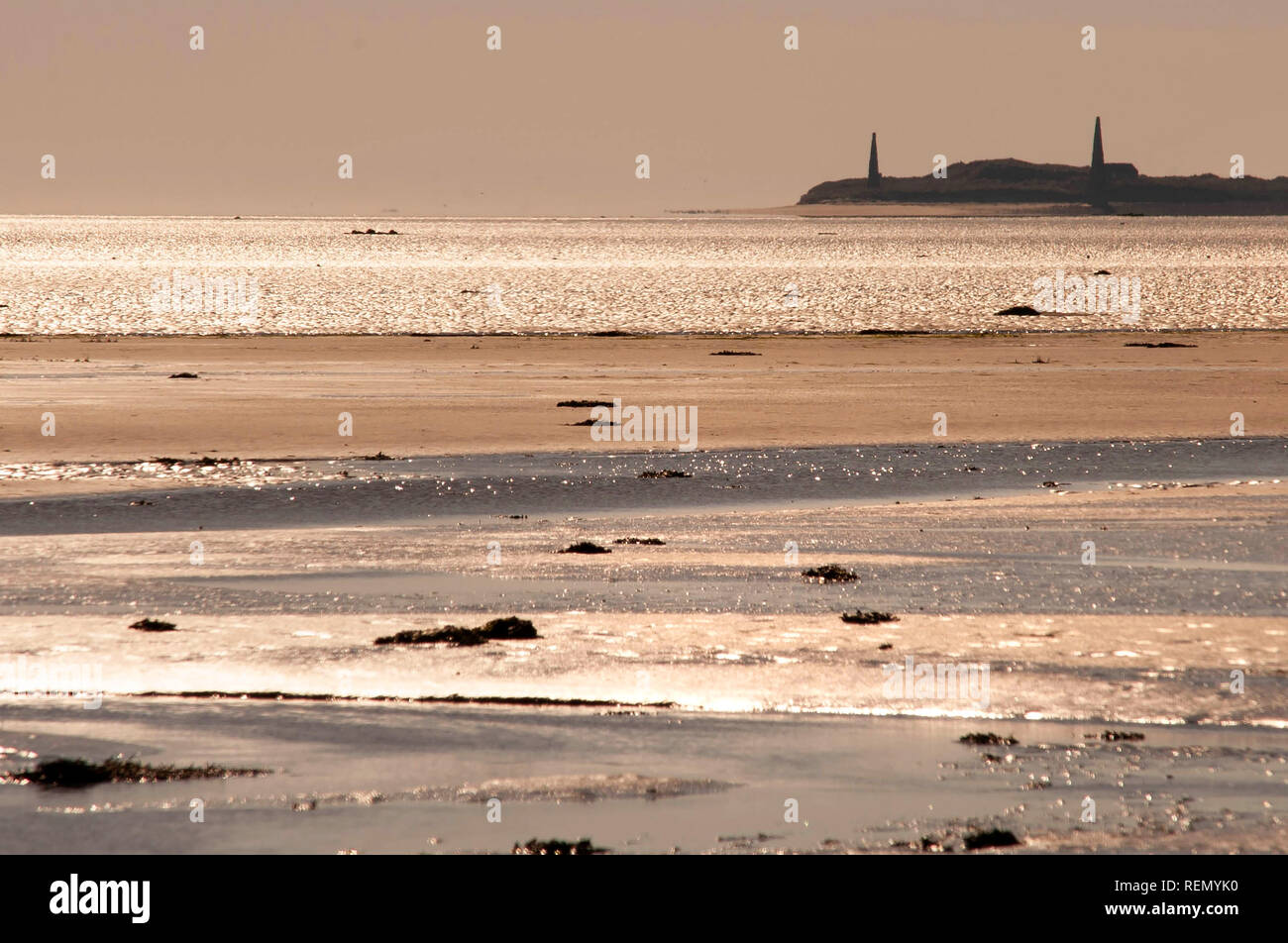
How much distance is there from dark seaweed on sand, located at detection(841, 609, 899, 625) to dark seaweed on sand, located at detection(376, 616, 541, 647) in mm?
3180

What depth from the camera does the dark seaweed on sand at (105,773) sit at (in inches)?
408

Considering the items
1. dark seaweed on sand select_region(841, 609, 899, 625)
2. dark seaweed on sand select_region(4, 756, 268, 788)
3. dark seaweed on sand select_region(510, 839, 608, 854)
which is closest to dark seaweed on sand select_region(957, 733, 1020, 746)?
dark seaweed on sand select_region(510, 839, 608, 854)

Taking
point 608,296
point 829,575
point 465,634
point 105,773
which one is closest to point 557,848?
point 105,773

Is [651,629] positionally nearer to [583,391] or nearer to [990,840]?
[990,840]

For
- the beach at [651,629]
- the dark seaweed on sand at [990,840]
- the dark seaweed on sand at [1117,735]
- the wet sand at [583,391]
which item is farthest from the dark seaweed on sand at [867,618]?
the wet sand at [583,391]

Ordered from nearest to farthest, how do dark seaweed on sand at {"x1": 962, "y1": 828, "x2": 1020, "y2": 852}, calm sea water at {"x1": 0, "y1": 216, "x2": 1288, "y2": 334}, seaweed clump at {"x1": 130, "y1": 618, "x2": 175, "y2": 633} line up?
dark seaweed on sand at {"x1": 962, "y1": 828, "x2": 1020, "y2": 852} → seaweed clump at {"x1": 130, "y1": 618, "x2": 175, "y2": 633} → calm sea water at {"x1": 0, "y1": 216, "x2": 1288, "y2": 334}

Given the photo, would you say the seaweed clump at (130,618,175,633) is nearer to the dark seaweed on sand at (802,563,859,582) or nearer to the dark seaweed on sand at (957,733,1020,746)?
the dark seaweed on sand at (802,563,859,582)

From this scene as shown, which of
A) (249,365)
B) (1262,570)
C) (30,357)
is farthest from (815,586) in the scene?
(30,357)

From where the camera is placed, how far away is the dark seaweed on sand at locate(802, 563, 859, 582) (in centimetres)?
1734

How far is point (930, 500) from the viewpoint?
78.2ft

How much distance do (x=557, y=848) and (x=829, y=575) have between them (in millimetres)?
8929

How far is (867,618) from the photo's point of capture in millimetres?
15266

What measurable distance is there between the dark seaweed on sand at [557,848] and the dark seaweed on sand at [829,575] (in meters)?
8.57
